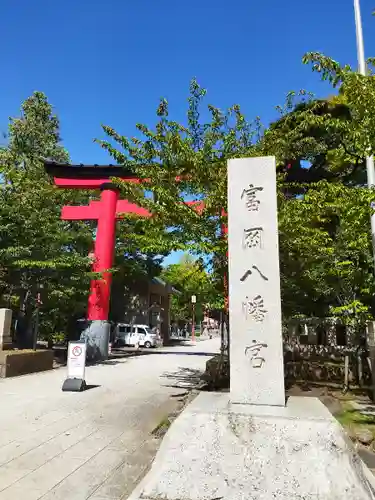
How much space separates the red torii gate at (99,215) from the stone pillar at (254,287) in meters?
13.4

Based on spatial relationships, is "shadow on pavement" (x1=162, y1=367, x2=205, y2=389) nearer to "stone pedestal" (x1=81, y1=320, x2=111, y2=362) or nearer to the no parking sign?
the no parking sign

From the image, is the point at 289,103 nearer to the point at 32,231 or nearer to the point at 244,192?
the point at 244,192

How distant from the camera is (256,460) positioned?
3.65m

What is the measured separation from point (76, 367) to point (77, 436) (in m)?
→ 4.43

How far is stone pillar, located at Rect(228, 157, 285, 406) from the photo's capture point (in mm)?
4463

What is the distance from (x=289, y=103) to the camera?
10.2 m

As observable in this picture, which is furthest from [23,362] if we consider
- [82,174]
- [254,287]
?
[254,287]

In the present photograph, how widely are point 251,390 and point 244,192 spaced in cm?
253

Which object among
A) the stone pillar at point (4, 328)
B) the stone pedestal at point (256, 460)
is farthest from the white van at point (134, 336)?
the stone pedestal at point (256, 460)

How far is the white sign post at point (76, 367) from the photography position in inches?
400

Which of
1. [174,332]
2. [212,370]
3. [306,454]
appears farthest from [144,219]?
[174,332]

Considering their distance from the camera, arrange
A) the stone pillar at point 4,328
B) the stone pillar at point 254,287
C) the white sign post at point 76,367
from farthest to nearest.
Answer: the stone pillar at point 4,328
the white sign post at point 76,367
the stone pillar at point 254,287

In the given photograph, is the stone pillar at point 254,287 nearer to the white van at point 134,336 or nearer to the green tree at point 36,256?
the green tree at point 36,256

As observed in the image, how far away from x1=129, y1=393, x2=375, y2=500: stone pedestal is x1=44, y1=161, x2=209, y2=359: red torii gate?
14.6 m
